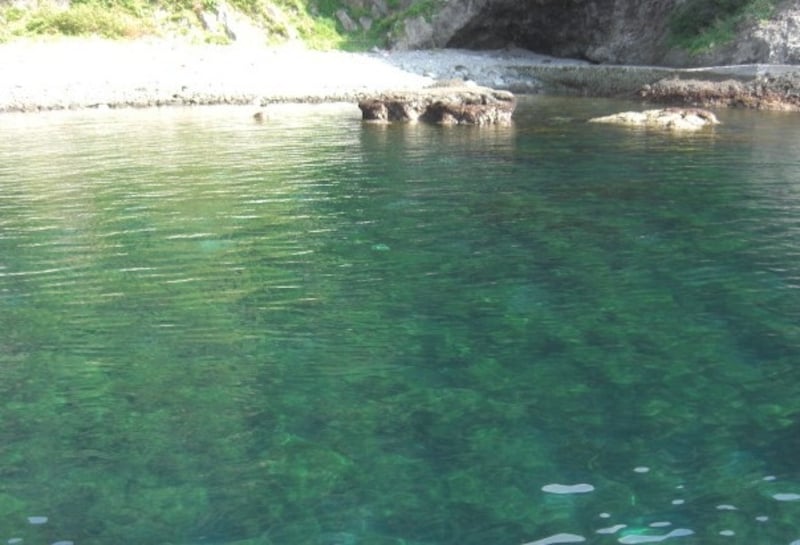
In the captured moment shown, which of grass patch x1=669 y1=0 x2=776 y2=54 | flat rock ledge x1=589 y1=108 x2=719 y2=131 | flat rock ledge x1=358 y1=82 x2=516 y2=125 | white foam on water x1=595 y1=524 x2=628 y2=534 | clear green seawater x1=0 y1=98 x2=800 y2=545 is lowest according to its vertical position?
white foam on water x1=595 y1=524 x2=628 y2=534

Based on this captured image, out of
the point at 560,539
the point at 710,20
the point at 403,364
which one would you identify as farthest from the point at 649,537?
the point at 710,20

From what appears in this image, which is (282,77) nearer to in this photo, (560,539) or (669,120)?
(669,120)

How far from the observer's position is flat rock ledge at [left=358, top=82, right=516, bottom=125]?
29.1m

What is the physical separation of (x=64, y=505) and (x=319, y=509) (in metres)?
1.77

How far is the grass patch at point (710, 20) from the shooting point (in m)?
41.4

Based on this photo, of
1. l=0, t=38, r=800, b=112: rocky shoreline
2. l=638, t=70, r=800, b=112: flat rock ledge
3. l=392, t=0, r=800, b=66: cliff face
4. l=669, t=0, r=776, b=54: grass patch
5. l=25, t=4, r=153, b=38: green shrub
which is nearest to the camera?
l=638, t=70, r=800, b=112: flat rock ledge

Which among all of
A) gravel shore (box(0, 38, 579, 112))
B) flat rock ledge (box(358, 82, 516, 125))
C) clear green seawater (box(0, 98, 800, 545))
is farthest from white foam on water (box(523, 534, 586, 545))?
gravel shore (box(0, 38, 579, 112))

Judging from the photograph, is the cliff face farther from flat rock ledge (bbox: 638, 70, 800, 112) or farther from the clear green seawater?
the clear green seawater

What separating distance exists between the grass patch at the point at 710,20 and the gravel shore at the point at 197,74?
9.02 meters

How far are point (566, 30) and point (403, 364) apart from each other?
52.2 meters

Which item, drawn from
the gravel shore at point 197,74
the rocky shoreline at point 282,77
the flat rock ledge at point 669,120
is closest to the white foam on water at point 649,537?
the flat rock ledge at point 669,120

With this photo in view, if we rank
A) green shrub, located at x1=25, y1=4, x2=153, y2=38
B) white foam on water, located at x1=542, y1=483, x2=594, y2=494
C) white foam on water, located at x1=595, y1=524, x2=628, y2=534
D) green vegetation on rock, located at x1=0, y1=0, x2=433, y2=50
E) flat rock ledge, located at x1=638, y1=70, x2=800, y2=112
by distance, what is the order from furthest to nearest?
green vegetation on rock, located at x1=0, y1=0, x2=433, y2=50 < green shrub, located at x1=25, y1=4, x2=153, y2=38 < flat rock ledge, located at x1=638, y1=70, x2=800, y2=112 < white foam on water, located at x1=542, y1=483, x2=594, y2=494 < white foam on water, located at x1=595, y1=524, x2=628, y2=534

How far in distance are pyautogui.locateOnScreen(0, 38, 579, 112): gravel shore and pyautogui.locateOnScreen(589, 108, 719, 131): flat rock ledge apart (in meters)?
13.9

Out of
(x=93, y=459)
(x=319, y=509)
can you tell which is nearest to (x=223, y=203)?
(x=93, y=459)
